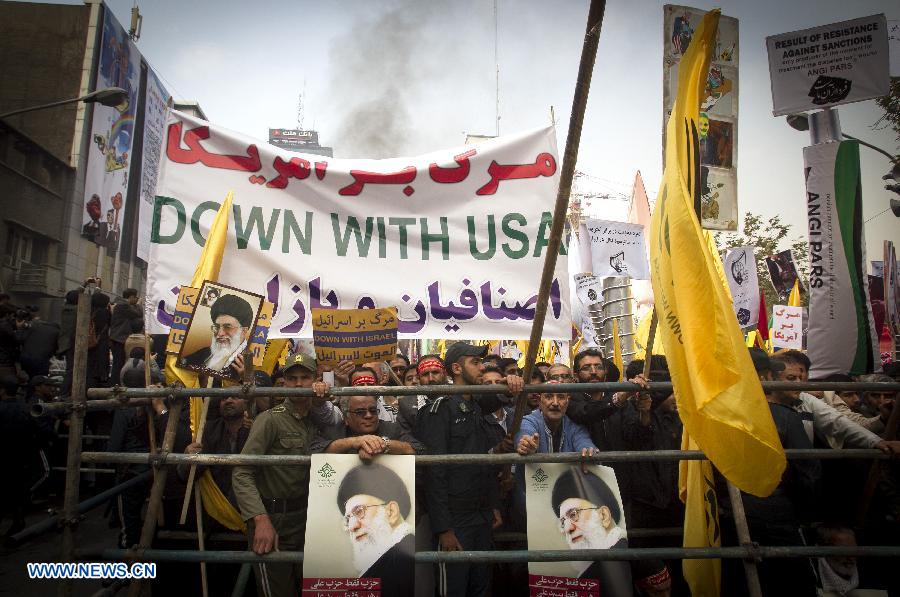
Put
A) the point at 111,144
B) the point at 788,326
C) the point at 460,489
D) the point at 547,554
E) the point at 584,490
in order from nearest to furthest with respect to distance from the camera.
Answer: the point at 547,554
the point at 584,490
the point at 460,489
the point at 788,326
the point at 111,144

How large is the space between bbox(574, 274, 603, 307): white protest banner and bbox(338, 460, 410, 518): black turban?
7569 mm

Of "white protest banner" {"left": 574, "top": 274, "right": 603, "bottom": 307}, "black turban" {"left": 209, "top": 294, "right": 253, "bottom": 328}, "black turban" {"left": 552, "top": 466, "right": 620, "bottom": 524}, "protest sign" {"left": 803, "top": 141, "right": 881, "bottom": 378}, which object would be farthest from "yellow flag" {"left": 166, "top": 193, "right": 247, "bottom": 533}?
"white protest banner" {"left": 574, "top": 274, "right": 603, "bottom": 307}

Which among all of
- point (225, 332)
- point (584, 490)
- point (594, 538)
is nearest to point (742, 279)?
point (584, 490)

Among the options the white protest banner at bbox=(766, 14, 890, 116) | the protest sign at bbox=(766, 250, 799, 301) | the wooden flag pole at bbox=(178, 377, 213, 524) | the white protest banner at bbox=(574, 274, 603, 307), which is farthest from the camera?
the protest sign at bbox=(766, 250, 799, 301)

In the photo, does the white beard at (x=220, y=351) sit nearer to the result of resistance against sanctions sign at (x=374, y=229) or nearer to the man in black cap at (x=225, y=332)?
the man in black cap at (x=225, y=332)

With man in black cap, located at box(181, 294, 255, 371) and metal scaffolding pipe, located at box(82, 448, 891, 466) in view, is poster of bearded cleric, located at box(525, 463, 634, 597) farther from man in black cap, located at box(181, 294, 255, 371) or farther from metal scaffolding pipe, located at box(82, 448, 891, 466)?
man in black cap, located at box(181, 294, 255, 371)

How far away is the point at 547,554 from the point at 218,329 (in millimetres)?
2167

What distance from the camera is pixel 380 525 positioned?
2.87 meters

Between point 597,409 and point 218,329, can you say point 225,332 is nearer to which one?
point 218,329

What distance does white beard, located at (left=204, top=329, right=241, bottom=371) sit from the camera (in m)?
3.27

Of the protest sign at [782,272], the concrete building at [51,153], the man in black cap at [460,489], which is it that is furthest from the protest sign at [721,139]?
the concrete building at [51,153]

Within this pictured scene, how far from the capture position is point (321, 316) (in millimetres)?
3715

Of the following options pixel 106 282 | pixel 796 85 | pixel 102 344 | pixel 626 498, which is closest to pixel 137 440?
pixel 102 344

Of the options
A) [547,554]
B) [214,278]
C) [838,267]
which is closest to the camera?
[547,554]
